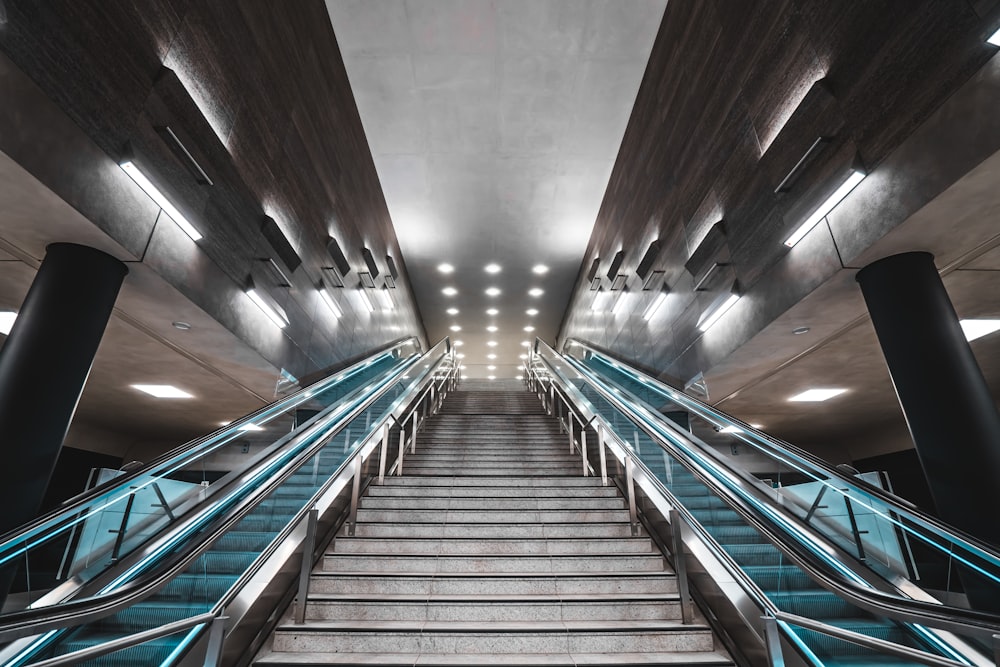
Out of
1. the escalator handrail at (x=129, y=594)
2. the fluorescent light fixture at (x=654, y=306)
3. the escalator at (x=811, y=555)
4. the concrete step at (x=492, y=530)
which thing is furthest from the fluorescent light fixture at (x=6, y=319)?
the fluorescent light fixture at (x=654, y=306)

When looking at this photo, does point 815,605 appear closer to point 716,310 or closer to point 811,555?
point 811,555

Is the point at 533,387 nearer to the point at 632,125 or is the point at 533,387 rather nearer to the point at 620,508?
the point at 632,125

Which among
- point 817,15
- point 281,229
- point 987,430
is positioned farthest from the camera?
point 281,229

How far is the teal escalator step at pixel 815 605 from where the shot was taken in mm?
1794

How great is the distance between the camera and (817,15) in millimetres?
3545

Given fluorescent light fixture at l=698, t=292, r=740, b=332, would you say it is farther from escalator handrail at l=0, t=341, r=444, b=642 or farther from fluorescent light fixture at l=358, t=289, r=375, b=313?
fluorescent light fixture at l=358, t=289, r=375, b=313

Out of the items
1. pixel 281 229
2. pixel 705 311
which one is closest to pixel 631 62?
pixel 705 311

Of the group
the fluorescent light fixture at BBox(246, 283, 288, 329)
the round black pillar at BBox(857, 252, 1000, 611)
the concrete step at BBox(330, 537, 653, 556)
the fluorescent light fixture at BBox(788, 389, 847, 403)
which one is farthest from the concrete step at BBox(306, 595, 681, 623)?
the fluorescent light fixture at BBox(788, 389, 847, 403)

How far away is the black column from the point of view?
261 centimetres

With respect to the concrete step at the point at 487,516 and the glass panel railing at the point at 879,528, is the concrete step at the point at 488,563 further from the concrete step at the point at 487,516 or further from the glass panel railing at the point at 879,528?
the glass panel railing at the point at 879,528

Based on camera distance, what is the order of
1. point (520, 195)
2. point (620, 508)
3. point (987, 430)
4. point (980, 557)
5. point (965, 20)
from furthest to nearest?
point (520, 195) < point (620, 508) < point (987, 430) < point (965, 20) < point (980, 557)

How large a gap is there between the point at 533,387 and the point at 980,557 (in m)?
10.0

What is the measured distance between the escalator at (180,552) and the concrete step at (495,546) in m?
0.34

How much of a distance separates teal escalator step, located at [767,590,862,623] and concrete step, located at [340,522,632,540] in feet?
5.82
